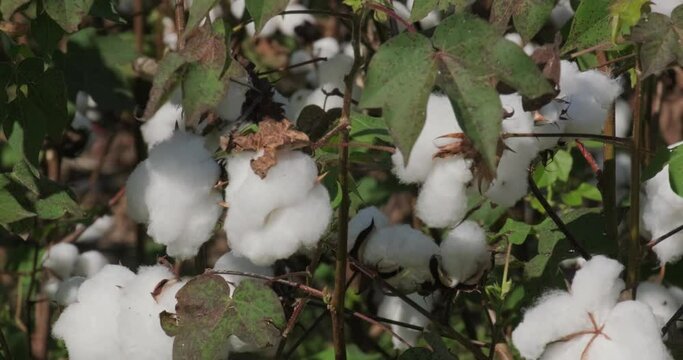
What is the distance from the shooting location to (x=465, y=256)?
1.64m

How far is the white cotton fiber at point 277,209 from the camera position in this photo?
1.38 meters

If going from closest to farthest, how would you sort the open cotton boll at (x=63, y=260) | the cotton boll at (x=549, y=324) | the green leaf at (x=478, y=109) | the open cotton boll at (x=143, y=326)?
the green leaf at (x=478, y=109) < the cotton boll at (x=549, y=324) < the open cotton boll at (x=143, y=326) < the open cotton boll at (x=63, y=260)

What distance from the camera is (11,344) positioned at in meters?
2.58

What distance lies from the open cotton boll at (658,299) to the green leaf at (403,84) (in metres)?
0.78

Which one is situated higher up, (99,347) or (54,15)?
(54,15)

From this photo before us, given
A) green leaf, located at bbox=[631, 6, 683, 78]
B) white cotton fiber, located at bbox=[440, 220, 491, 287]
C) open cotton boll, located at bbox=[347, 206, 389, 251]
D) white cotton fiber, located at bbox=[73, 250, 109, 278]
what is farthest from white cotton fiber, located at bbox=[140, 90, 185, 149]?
green leaf, located at bbox=[631, 6, 683, 78]

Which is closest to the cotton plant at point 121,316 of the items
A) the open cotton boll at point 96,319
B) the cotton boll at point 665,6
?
the open cotton boll at point 96,319

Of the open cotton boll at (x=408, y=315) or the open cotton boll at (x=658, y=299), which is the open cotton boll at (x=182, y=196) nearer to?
the open cotton boll at (x=408, y=315)

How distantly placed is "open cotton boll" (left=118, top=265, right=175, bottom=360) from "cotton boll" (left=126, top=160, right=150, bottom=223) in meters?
0.09

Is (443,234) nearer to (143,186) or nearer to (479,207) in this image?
(479,207)

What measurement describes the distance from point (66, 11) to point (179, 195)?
0.33 metres

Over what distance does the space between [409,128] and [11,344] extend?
5.37 feet

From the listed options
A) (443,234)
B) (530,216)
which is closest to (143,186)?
(443,234)

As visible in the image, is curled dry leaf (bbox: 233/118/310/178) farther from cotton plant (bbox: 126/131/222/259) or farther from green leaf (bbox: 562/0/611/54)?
green leaf (bbox: 562/0/611/54)
